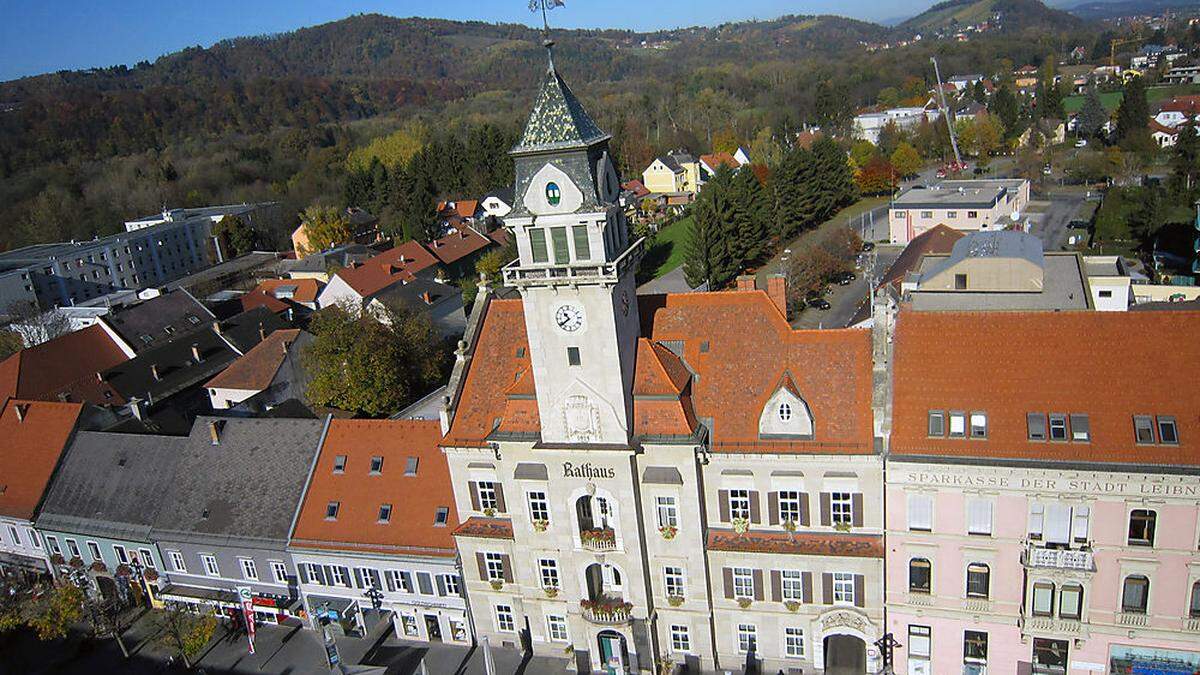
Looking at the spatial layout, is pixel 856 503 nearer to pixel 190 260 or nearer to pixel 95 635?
pixel 95 635

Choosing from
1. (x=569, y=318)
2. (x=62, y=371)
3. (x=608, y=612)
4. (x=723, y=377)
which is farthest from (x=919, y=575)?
(x=62, y=371)

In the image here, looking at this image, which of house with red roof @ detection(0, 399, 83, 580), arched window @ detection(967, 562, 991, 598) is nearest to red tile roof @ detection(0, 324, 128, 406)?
house with red roof @ detection(0, 399, 83, 580)

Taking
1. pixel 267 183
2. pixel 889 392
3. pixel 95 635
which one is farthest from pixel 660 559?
pixel 267 183

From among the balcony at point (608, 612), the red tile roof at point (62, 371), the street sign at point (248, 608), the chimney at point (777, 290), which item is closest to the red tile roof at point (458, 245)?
the red tile roof at point (62, 371)

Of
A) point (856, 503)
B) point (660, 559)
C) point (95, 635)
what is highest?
point (856, 503)

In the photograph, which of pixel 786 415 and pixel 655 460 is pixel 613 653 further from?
pixel 786 415
